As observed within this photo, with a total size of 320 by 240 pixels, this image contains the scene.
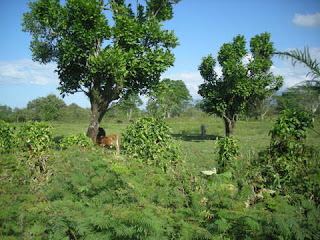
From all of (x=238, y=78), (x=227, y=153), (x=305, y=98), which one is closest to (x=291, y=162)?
(x=305, y=98)

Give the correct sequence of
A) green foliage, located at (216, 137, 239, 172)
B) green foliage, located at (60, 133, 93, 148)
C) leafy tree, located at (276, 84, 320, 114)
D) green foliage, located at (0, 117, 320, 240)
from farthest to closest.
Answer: green foliage, located at (60, 133, 93, 148)
green foliage, located at (216, 137, 239, 172)
leafy tree, located at (276, 84, 320, 114)
green foliage, located at (0, 117, 320, 240)

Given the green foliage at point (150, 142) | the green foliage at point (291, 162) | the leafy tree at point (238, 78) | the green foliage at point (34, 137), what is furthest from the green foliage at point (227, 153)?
the leafy tree at point (238, 78)

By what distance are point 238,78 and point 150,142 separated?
635 inches

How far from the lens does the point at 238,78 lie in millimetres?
22203

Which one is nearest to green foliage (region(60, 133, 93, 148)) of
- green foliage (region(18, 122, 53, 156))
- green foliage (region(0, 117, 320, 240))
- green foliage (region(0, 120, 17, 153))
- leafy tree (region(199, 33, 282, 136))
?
green foliage (region(18, 122, 53, 156))

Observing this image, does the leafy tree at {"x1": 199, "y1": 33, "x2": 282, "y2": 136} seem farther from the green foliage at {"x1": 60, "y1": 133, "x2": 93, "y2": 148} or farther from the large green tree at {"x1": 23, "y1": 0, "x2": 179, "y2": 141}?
the green foliage at {"x1": 60, "y1": 133, "x2": 93, "y2": 148}

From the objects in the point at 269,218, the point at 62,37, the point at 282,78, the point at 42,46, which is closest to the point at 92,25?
the point at 62,37

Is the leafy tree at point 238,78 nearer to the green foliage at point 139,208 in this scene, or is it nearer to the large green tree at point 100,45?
the large green tree at point 100,45

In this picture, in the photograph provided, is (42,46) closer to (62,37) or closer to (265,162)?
(62,37)

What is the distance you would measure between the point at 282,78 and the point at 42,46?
19.0m

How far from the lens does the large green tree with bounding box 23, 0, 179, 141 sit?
13398 mm

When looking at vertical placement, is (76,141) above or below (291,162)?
above

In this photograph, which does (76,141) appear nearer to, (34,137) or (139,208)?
(34,137)

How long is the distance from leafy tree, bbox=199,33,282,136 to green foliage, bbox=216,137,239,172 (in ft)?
44.9
